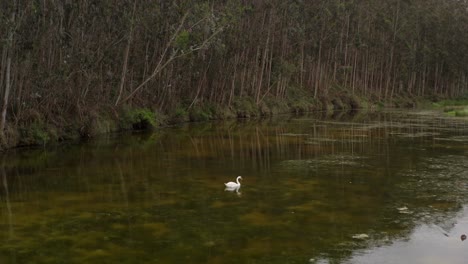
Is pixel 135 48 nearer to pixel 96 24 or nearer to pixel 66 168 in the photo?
pixel 96 24

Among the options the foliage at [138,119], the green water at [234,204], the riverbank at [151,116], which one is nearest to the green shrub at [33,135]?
the riverbank at [151,116]

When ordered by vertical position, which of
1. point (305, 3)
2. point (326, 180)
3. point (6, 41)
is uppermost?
point (305, 3)

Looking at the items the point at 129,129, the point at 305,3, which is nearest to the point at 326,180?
the point at 129,129

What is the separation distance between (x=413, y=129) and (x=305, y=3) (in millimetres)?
20583

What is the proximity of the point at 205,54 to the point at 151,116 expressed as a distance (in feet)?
25.3

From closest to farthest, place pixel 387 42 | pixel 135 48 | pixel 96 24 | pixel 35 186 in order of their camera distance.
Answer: pixel 35 186 → pixel 96 24 → pixel 135 48 → pixel 387 42

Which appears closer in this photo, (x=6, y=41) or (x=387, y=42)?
(x=6, y=41)

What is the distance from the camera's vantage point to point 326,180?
1852cm

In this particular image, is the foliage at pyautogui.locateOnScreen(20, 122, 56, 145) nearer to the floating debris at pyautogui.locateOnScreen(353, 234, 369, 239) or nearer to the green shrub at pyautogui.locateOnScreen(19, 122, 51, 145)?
the green shrub at pyautogui.locateOnScreen(19, 122, 51, 145)

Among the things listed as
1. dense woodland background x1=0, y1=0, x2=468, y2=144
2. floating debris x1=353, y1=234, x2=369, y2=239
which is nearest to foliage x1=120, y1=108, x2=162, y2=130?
dense woodland background x1=0, y1=0, x2=468, y2=144

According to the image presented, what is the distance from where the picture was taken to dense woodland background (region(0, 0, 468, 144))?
26281mm

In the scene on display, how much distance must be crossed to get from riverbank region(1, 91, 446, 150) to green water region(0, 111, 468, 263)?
1320mm

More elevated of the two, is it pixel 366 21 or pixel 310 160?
pixel 366 21

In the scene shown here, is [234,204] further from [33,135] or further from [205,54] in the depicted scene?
[205,54]
